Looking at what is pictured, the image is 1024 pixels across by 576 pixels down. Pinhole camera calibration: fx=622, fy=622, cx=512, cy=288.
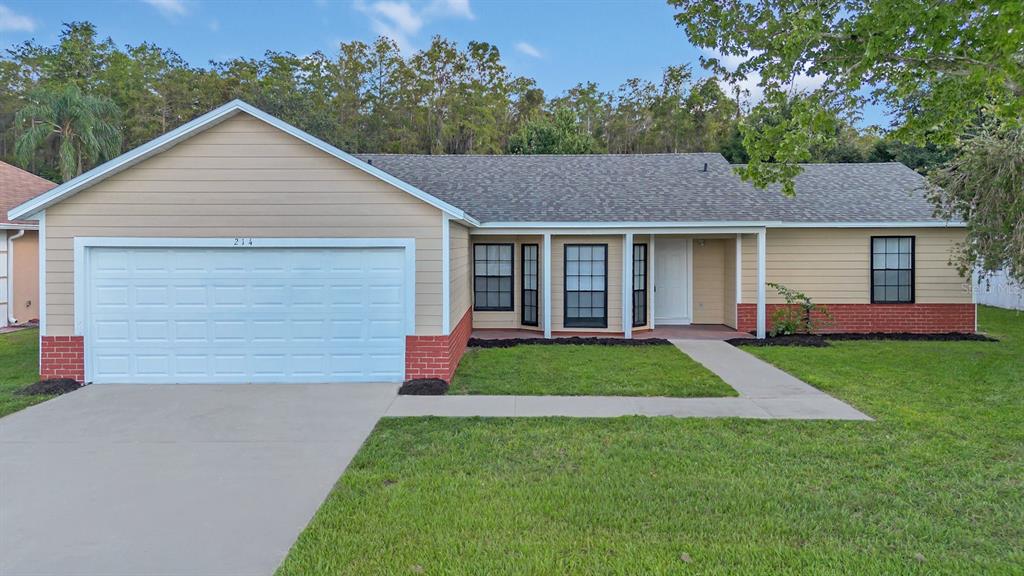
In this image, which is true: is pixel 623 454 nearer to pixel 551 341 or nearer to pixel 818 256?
pixel 551 341

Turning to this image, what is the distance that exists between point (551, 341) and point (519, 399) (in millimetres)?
4987

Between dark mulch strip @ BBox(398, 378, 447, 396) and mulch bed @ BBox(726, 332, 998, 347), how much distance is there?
6.75 meters

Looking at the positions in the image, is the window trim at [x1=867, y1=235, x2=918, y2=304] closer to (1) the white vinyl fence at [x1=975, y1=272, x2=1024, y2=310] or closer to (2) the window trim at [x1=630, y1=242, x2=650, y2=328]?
(2) the window trim at [x1=630, y1=242, x2=650, y2=328]

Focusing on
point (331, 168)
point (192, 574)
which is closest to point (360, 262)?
point (331, 168)

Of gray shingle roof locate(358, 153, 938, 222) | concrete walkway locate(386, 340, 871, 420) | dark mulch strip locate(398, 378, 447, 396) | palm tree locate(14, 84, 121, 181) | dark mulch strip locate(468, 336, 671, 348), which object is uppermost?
palm tree locate(14, 84, 121, 181)

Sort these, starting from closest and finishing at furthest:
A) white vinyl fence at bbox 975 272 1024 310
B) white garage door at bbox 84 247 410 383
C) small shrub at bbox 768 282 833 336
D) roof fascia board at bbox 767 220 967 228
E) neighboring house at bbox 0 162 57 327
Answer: white garage door at bbox 84 247 410 383 → small shrub at bbox 768 282 833 336 → roof fascia board at bbox 767 220 967 228 → neighboring house at bbox 0 162 57 327 → white vinyl fence at bbox 975 272 1024 310

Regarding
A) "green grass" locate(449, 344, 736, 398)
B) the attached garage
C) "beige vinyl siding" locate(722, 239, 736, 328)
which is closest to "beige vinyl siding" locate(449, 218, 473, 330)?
the attached garage

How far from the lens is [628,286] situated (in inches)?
527

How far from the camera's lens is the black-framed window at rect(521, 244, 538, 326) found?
1435 centimetres

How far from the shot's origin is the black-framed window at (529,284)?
1435 centimetres

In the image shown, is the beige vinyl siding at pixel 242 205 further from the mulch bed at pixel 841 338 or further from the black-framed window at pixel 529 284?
the mulch bed at pixel 841 338

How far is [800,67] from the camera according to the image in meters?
9.98

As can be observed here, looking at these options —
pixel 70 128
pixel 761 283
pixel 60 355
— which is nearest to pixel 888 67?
pixel 761 283

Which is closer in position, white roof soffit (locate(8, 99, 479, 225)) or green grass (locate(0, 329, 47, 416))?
green grass (locate(0, 329, 47, 416))
